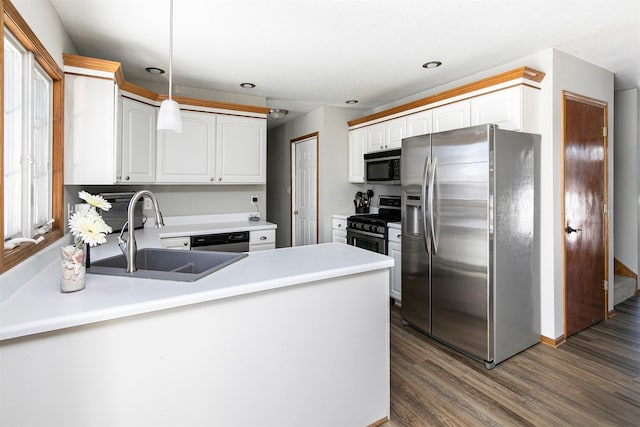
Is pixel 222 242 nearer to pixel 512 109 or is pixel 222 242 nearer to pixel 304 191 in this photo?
pixel 304 191

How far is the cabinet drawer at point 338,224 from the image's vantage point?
429cm

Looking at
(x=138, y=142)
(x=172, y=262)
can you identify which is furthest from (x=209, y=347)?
(x=138, y=142)

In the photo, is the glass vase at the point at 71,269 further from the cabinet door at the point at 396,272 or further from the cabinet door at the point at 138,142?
the cabinet door at the point at 396,272

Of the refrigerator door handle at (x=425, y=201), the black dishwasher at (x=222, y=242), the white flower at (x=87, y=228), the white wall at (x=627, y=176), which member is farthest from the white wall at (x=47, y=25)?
the white wall at (x=627, y=176)

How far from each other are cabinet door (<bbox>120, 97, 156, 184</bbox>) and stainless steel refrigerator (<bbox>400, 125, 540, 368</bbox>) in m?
2.46

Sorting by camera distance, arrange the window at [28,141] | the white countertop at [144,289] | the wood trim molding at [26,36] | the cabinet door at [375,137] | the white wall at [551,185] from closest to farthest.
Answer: the white countertop at [144,289]
the wood trim molding at [26,36]
the window at [28,141]
the white wall at [551,185]
the cabinet door at [375,137]

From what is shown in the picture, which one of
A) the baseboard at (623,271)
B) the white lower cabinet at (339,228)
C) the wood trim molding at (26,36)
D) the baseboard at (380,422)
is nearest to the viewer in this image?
the wood trim molding at (26,36)

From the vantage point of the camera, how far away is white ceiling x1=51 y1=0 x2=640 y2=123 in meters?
2.08

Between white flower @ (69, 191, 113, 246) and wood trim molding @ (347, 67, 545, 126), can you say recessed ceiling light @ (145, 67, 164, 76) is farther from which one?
wood trim molding @ (347, 67, 545, 126)

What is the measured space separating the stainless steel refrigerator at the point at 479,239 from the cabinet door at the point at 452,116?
43 cm

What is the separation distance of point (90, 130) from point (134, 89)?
71cm

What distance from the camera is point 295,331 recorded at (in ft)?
5.10

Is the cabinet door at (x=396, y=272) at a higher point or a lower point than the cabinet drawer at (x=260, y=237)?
lower

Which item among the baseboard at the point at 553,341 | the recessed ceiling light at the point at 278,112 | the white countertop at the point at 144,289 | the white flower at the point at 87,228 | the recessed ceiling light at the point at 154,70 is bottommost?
the baseboard at the point at 553,341
